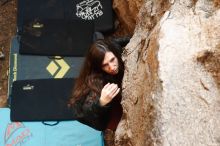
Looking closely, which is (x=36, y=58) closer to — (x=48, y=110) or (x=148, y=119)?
(x=48, y=110)

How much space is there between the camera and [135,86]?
150 cm

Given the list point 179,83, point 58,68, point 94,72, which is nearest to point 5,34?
point 58,68

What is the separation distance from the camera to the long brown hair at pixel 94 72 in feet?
5.22

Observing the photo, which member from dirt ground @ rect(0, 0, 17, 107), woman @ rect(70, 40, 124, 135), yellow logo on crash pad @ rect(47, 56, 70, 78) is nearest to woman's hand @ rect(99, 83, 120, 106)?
woman @ rect(70, 40, 124, 135)

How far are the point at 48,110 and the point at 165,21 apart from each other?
1566mm

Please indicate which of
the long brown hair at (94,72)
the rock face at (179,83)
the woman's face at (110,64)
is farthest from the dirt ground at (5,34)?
the rock face at (179,83)

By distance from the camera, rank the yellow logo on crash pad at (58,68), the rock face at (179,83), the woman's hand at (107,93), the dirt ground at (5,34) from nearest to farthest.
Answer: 1. the rock face at (179,83)
2. the woman's hand at (107,93)
3. the yellow logo on crash pad at (58,68)
4. the dirt ground at (5,34)

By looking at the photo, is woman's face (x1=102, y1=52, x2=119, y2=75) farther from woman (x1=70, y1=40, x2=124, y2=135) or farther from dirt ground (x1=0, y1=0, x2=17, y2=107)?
dirt ground (x1=0, y1=0, x2=17, y2=107)

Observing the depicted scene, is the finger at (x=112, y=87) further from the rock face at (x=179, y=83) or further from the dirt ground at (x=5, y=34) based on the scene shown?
the dirt ground at (x=5, y=34)

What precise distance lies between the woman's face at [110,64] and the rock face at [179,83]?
3.9 inches

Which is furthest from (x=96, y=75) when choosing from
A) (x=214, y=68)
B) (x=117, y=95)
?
(x=214, y=68)

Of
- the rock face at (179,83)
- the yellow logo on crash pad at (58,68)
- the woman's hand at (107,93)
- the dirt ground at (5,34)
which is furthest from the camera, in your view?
the dirt ground at (5,34)

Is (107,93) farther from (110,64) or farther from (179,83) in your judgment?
(179,83)

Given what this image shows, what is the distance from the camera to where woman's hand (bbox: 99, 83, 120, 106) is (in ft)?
5.00
